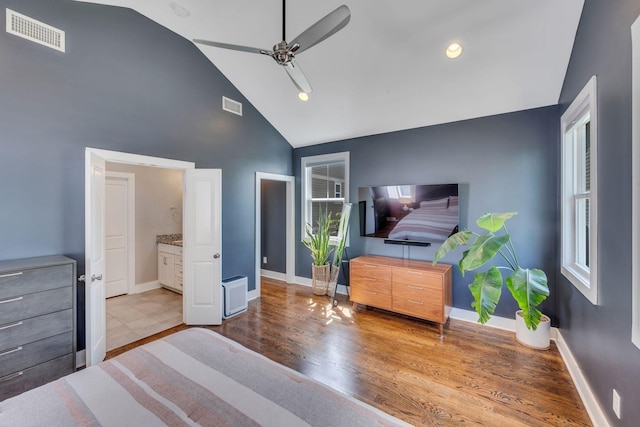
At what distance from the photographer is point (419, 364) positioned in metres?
2.50

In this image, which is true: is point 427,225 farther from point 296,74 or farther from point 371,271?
point 296,74

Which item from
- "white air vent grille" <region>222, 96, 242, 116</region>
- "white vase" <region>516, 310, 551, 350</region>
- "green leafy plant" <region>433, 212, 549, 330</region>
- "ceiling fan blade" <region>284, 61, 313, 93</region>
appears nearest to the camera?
"ceiling fan blade" <region>284, 61, 313, 93</region>

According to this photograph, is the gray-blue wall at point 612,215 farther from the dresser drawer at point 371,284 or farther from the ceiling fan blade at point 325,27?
the dresser drawer at point 371,284

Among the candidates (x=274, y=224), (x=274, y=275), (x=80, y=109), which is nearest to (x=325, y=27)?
(x=80, y=109)

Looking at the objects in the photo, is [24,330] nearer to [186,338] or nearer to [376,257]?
[186,338]

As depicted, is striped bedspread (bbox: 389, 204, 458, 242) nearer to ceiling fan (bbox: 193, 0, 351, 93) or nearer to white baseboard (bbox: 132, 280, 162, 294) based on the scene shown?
ceiling fan (bbox: 193, 0, 351, 93)

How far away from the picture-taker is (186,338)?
1733 mm

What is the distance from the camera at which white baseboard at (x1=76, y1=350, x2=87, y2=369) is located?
249cm

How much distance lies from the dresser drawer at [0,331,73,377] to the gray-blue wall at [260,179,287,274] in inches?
134

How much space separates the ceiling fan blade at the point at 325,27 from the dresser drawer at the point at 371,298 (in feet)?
9.85

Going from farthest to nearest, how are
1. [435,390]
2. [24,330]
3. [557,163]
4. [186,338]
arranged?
1. [557,163]
2. [435,390]
3. [24,330]
4. [186,338]

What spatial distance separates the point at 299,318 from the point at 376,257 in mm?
1473

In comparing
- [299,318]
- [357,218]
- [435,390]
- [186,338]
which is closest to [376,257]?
[357,218]

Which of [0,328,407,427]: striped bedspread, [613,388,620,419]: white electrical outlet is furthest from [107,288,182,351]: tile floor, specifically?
[613,388,620,419]: white electrical outlet
